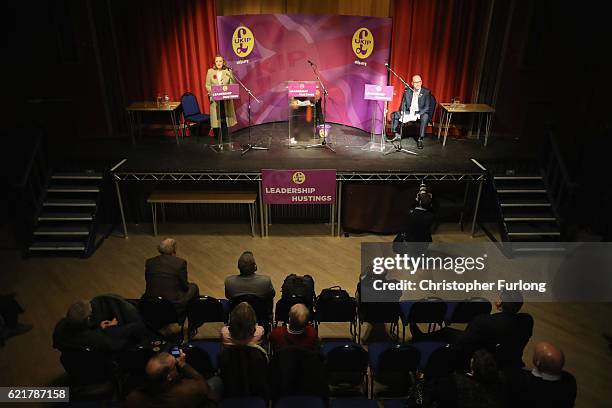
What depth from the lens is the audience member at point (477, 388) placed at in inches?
→ 119

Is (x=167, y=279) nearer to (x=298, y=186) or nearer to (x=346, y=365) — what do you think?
(x=346, y=365)

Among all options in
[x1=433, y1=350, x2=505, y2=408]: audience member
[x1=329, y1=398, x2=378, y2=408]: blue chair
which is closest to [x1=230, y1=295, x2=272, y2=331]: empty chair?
[x1=329, y1=398, x2=378, y2=408]: blue chair

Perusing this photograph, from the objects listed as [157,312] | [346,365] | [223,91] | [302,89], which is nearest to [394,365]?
[346,365]

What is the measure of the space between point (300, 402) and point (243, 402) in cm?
43

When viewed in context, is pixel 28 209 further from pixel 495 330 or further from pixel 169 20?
pixel 495 330

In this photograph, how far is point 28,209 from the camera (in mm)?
6961

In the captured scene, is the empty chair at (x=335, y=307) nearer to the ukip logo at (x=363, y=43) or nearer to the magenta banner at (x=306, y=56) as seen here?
the magenta banner at (x=306, y=56)

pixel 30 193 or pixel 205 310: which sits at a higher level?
pixel 30 193

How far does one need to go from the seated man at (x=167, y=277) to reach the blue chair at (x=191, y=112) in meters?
4.07

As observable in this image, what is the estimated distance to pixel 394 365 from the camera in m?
3.92

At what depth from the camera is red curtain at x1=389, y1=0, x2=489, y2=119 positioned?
8453 millimetres

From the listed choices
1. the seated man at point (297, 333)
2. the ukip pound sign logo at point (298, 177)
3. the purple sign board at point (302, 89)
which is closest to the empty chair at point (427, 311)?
the seated man at point (297, 333)

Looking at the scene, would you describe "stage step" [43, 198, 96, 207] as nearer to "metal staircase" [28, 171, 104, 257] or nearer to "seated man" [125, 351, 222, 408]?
"metal staircase" [28, 171, 104, 257]

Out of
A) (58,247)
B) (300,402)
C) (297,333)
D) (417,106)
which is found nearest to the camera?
(300,402)
